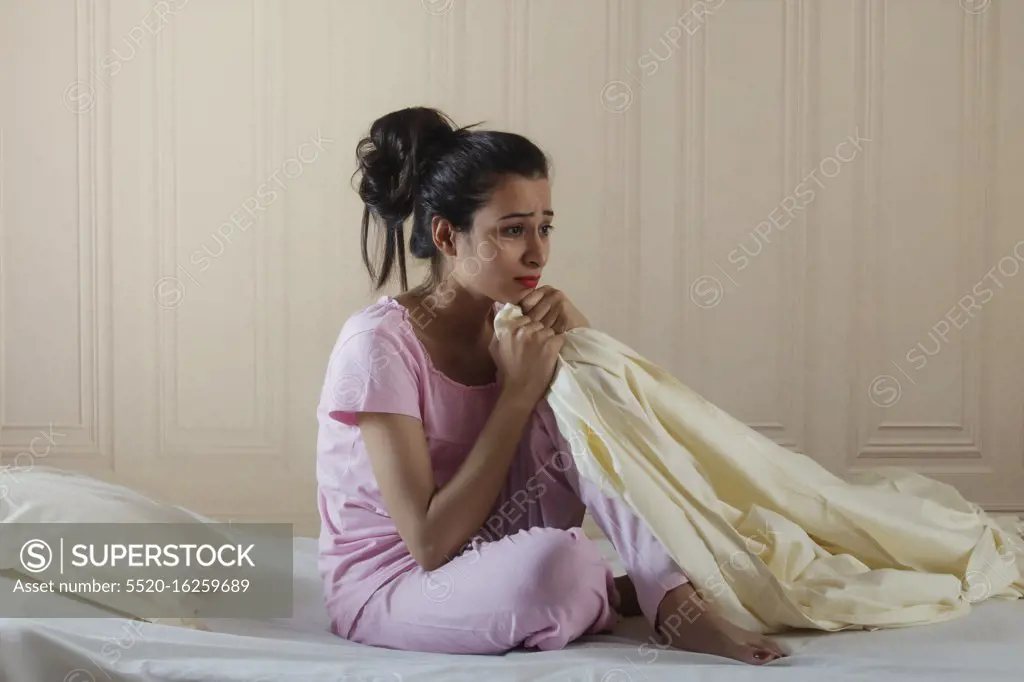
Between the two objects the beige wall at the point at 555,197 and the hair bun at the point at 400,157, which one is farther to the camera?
the beige wall at the point at 555,197

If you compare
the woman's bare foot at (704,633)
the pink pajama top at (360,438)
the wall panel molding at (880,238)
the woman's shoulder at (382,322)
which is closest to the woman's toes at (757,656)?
the woman's bare foot at (704,633)

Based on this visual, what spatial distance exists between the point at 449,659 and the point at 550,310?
577 mm

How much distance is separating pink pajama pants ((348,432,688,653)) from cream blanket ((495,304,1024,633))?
1.5 inches

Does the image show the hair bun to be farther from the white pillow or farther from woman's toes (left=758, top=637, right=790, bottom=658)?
woman's toes (left=758, top=637, right=790, bottom=658)

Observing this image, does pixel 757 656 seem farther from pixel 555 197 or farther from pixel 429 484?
pixel 555 197

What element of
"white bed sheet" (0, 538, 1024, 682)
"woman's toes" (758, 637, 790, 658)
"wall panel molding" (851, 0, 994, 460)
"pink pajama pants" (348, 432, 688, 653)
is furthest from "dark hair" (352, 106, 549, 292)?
"wall panel molding" (851, 0, 994, 460)

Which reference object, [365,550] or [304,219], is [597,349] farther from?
[304,219]

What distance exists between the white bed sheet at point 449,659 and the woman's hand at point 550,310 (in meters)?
0.47

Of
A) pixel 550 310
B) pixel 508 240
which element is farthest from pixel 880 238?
pixel 508 240

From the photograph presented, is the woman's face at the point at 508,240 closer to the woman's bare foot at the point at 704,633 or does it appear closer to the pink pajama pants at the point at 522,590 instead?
the pink pajama pants at the point at 522,590

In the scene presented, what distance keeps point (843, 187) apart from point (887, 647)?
1.96m

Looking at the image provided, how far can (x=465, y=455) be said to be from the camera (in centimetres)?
154

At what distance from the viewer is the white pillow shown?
54.9 inches

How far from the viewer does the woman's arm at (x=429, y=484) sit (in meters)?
1.36
